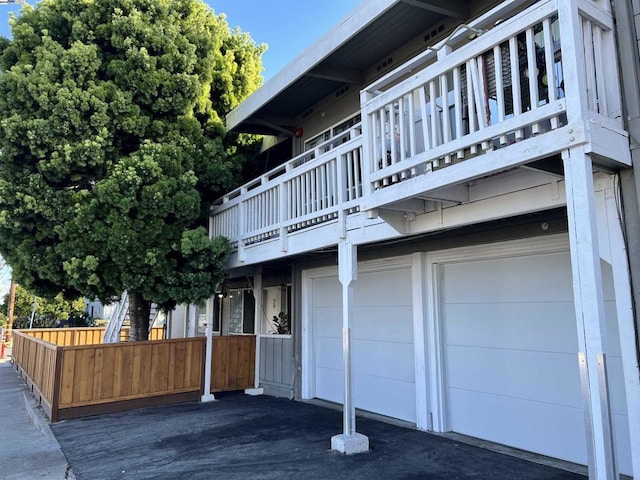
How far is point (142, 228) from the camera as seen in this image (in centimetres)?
818

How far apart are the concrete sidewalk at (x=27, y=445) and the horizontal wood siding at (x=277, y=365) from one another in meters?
3.93

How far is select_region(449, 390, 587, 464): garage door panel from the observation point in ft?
16.2

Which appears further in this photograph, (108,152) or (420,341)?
(108,152)

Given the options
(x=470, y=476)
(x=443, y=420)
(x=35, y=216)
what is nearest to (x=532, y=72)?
(x=470, y=476)

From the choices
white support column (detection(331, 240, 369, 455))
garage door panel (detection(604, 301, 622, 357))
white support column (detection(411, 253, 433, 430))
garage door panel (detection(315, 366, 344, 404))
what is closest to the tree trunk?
garage door panel (detection(315, 366, 344, 404))

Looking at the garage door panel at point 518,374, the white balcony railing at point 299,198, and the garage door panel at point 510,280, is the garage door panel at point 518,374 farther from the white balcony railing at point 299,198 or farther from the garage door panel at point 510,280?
the white balcony railing at point 299,198

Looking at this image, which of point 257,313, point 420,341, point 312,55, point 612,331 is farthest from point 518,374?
point 257,313

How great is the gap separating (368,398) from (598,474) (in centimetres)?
509

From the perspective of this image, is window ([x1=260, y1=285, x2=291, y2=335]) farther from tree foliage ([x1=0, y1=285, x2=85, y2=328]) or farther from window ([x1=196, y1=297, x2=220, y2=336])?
tree foliage ([x1=0, y1=285, x2=85, y2=328])

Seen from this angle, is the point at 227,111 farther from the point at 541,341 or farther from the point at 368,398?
the point at 541,341

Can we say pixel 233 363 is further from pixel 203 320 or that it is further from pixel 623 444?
pixel 623 444

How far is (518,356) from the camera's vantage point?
5531 mm

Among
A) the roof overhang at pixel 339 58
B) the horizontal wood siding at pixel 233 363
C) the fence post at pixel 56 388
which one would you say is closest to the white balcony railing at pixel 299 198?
the roof overhang at pixel 339 58

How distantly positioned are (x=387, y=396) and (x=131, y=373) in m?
4.52
